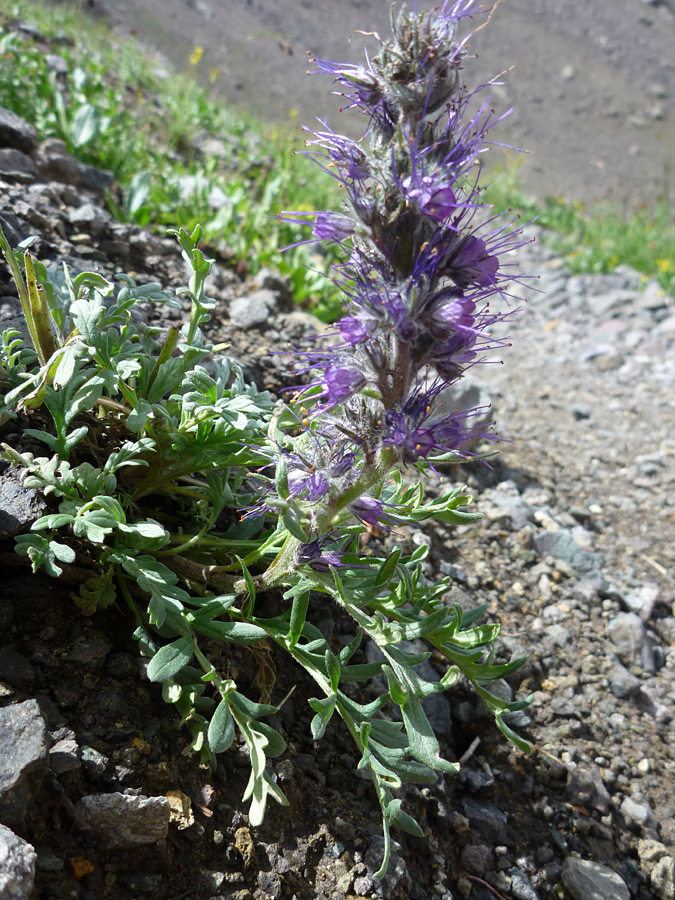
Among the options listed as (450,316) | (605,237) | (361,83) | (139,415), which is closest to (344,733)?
(139,415)

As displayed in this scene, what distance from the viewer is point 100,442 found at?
8.64 ft

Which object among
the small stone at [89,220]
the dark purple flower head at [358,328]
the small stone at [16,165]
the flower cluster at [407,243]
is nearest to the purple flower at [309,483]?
the flower cluster at [407,243]

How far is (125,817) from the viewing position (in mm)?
1904

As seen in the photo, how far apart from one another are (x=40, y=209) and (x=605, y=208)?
1097 cm

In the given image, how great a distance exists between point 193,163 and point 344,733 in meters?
5.60

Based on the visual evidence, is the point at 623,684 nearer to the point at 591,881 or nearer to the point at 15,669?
the point at 591,881

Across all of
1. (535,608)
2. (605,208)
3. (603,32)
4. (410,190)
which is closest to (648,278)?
(605,208)

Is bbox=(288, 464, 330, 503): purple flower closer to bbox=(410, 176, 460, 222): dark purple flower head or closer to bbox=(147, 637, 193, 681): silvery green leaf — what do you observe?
bbox=(147, 637, 193, 681): silvery green leaf

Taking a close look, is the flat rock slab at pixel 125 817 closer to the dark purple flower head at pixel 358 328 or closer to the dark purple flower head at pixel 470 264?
the dark purple flower head at pixel 358 328

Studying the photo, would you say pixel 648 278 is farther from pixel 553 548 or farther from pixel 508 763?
pixel 508 763

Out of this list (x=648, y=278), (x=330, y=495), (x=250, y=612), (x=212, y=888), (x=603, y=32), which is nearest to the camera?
(x=212, y=888)

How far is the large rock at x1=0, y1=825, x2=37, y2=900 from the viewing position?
61.2 inches

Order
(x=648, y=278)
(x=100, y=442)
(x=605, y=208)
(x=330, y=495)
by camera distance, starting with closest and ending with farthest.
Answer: (x=330, y=495) → (x=100, y=442) → (x=648, y=278) → (x=605, y=208)

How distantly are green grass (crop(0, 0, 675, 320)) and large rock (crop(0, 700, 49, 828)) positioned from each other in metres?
1.53
